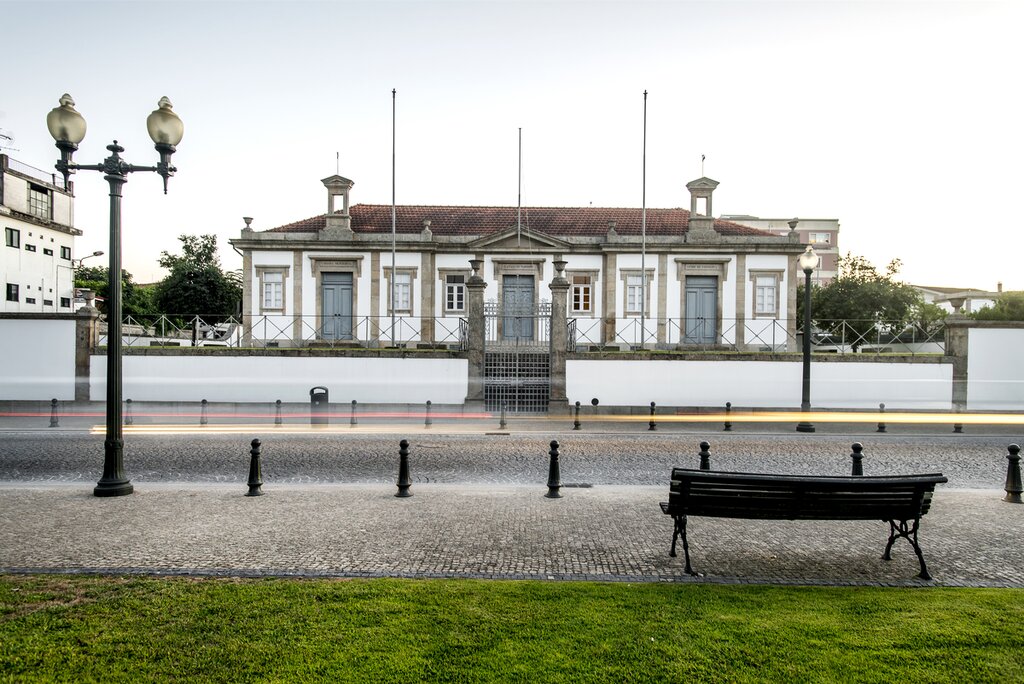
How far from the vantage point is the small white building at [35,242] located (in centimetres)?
4781

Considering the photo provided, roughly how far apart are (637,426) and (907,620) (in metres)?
12.5

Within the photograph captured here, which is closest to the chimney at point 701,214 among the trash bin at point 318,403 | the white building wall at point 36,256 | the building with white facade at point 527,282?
the building with white facade at point 527,282

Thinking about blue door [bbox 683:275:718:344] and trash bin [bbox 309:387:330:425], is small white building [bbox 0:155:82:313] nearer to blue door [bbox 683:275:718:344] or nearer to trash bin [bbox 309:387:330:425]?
trash bin [bbox 309:387:330:425]

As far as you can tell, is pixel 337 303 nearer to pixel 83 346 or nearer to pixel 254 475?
pixel 83 346

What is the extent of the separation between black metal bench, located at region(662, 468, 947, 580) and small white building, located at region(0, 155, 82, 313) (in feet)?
187

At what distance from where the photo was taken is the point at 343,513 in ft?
24.5

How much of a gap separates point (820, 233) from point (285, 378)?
7437 centimetres

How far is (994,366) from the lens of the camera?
20219mm

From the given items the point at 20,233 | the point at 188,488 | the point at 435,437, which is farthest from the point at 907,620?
the point at 20,233

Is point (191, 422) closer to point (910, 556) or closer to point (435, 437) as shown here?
point (435, 437)

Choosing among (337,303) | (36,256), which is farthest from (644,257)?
(36,256)

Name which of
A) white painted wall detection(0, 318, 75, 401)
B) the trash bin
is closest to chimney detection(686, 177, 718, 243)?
the trash bin

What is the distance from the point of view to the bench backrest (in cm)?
555

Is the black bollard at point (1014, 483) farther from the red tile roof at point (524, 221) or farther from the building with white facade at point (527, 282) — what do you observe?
the red tile roof at point (524, 221)
